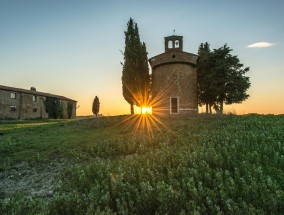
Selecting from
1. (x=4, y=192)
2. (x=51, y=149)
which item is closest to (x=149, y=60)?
(x=51, y=149)

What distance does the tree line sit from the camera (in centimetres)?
3447

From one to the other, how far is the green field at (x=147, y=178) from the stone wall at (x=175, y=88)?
1968cm

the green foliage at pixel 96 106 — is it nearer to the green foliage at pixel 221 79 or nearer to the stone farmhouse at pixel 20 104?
the stone farmhouse at pixel 20 104

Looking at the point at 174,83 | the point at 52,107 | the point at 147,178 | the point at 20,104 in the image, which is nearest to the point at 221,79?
the point at 174,83

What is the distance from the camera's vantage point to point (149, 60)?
37562 mm

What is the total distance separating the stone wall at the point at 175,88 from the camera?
34781mm

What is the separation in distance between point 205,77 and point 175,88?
774 cm

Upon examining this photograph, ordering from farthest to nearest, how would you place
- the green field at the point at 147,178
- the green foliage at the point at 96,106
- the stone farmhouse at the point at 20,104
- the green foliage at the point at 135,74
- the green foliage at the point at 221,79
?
the green foliage at the point at 96,106 < the stone farmhouse at the point at 20,104 < the green foliage at the point at 221,79 < the green foliage at the point at 135,74 < the green field at the point at 147,178

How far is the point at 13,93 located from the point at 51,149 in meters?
54.1

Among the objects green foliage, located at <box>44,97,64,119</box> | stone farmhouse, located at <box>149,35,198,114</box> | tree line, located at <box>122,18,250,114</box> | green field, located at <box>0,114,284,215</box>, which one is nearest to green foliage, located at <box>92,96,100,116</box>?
green foliage, located at <box>44,97,64,119</box>

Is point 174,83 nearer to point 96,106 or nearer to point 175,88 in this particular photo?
point 175,88

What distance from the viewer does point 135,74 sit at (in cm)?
3444

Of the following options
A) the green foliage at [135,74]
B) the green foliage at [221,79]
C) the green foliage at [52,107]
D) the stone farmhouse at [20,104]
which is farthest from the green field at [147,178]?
the green foliage at [52,107]

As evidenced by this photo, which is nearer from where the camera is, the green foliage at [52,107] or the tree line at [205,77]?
the tree line at [205,77]
